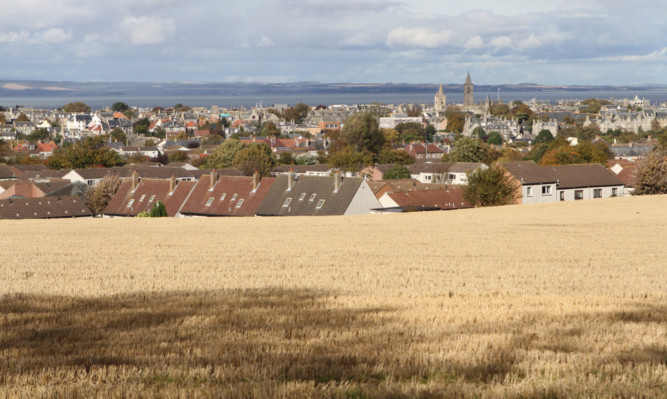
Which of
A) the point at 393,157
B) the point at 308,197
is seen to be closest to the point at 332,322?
the point at 308,197

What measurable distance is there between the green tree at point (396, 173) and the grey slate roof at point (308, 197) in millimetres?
45269

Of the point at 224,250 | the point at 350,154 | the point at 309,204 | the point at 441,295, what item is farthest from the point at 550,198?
the point at 441,295

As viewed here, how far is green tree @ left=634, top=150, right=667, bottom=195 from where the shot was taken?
68.9 meters

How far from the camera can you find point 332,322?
10.7m

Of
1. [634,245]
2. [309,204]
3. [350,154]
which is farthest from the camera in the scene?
[350,154]

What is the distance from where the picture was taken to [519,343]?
9.34m

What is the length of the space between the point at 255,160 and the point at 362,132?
33713 millimetres

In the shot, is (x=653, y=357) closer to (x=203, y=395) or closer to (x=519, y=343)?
(x=519, y=343)

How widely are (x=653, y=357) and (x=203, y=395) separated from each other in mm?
4892

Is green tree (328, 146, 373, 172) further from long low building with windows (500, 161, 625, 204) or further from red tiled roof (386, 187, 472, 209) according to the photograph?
red tiled roof (386, 187, 472, 209)

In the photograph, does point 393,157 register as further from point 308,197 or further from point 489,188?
point 308,197

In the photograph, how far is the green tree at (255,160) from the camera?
355 feet

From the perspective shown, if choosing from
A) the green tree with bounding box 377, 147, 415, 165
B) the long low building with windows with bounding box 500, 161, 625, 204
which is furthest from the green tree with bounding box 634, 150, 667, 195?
the green tree with bounding box 377, 147, 415, 165

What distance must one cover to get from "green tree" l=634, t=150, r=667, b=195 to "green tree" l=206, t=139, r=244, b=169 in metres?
61.7
